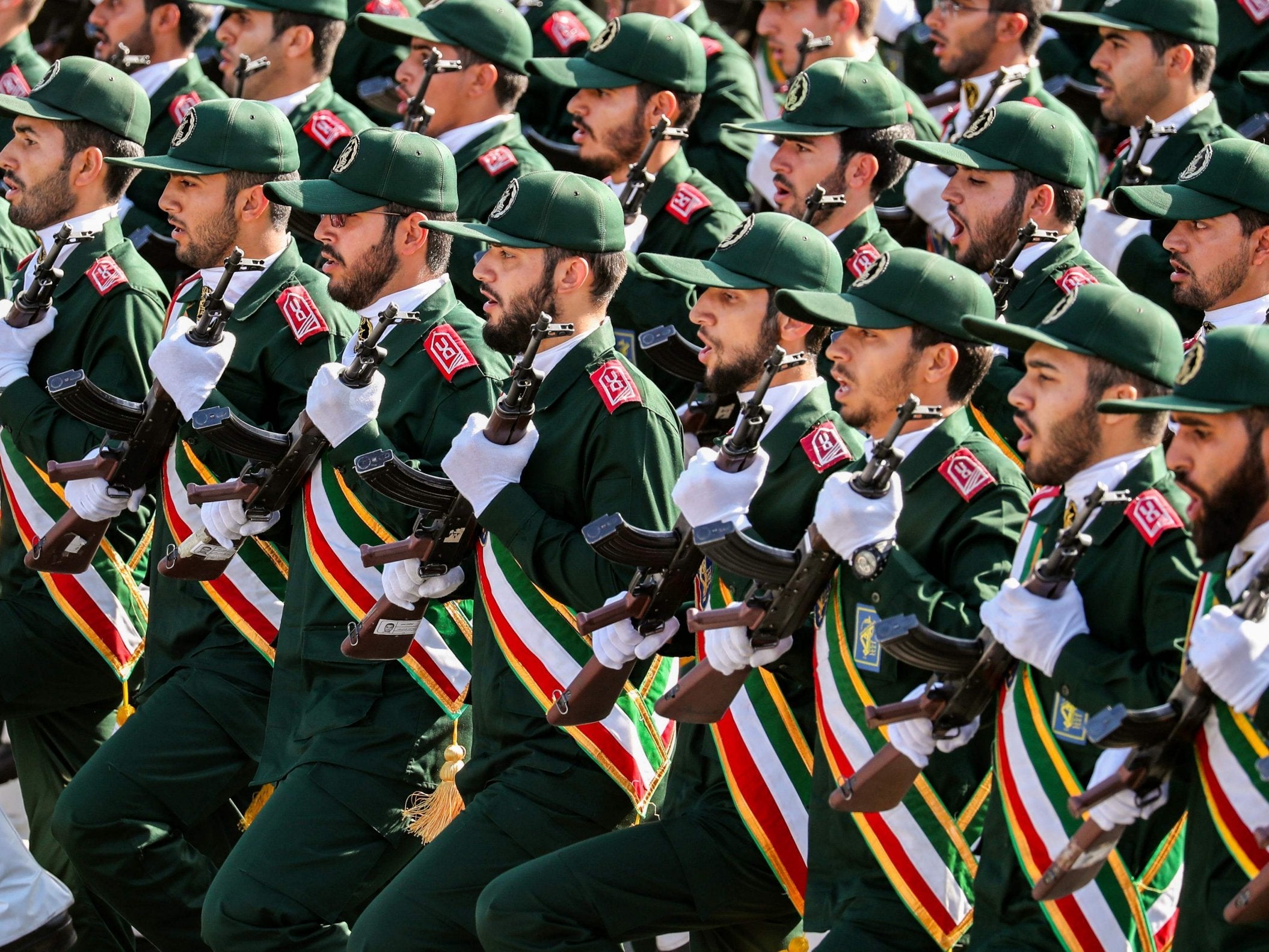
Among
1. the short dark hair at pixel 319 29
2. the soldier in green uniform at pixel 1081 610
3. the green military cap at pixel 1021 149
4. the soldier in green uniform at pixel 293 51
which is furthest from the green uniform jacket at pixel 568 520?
the short dark hair at pixel 319 29

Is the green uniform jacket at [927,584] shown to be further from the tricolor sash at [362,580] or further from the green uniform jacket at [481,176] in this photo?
the green uniform jacket at [481,176]

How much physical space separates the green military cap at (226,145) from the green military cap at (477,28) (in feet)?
5.80

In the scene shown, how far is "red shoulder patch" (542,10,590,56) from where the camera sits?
402 inches

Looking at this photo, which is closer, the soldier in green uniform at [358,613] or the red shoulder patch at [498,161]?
the soldier in green uniform at [358,613]

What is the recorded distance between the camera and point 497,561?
21.3 ft

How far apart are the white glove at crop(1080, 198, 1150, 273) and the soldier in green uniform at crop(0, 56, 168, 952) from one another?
328 cm

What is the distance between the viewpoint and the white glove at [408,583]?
6465 millimetres

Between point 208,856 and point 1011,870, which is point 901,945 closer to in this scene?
point 1011,870

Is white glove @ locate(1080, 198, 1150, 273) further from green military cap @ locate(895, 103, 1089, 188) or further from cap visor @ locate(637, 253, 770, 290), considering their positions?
cap visor @ locate(637, 253, 770, 290)

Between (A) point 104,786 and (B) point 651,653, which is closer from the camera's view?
(B) point 651,653

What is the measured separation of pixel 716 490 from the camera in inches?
224

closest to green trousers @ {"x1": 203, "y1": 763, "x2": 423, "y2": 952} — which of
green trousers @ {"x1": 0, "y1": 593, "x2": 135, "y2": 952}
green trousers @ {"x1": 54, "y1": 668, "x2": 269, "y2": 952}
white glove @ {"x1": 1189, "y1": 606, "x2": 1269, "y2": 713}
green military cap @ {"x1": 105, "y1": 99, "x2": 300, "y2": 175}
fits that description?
green trousers @ {"x1": 54, "y1": 668, "x2": 269, "y2": 952}

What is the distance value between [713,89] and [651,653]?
445 cm

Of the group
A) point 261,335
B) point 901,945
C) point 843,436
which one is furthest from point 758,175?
point 901,945
